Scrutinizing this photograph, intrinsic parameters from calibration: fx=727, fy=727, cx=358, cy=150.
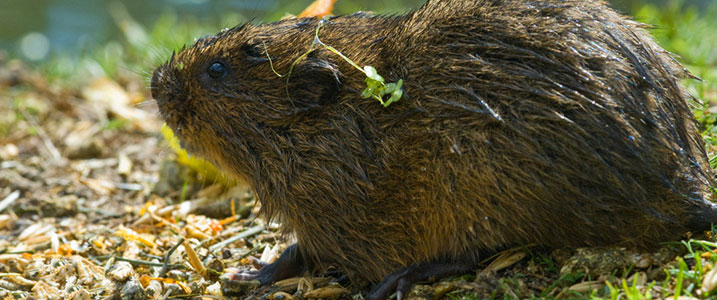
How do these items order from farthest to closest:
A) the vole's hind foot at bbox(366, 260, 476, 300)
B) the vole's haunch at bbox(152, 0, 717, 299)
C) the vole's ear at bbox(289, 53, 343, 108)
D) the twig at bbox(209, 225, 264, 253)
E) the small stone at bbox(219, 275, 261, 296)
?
1. the twig at bbox(209, 225, 264, 253)
2. the small stone at bbox(219, 275, 261, 296)
3. the vole's ear at bbox(289, 53, 343, 108)
4. the vole's hind foot at bbox(366, 260, 476, 300)
5. the vole's haunch at bbox(152, 0, 717, 299)

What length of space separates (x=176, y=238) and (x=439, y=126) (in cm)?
229

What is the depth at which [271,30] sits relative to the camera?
4.34 m

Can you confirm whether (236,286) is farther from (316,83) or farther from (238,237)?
(316,83)

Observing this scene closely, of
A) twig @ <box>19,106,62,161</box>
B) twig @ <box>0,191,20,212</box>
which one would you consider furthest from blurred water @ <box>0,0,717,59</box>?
twig @ <box>0,191,20,212</box>

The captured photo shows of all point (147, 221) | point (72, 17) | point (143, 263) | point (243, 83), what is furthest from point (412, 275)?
point (72, 17)

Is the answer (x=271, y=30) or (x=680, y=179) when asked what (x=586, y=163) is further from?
(x=271, y=30)

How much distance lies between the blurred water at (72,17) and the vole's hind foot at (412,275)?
27.0 feet

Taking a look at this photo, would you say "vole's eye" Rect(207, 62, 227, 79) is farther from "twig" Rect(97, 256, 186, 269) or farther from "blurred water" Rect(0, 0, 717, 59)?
"blurred water" Rect(0, 0, 717, 59)

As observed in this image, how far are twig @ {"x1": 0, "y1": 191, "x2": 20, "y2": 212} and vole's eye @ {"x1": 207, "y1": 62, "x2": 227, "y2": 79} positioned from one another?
2.61 meters

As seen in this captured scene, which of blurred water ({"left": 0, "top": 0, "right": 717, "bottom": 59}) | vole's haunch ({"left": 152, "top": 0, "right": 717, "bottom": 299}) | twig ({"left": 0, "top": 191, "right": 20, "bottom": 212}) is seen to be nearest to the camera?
vole's haunch ({"left": 152, "top": 0, "right": 717, "bottom": 299})

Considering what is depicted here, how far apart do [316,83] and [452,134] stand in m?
0.88

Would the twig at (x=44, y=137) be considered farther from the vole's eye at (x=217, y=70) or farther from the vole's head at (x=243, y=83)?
the vole's eye at (x=217, y=70)

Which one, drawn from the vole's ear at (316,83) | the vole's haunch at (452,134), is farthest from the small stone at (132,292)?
the vole's ear at (316,83)

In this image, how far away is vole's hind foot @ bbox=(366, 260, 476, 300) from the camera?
384 centimetres
